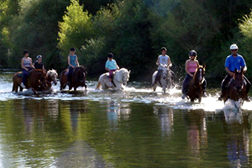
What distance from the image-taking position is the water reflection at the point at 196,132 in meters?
10.6

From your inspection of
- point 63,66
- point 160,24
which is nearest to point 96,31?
point 63,66

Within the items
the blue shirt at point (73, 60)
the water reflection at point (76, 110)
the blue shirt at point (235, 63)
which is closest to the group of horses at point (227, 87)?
the blue shirt at point (235, 63)

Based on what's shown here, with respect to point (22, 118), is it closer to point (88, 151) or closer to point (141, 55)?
point (88, 151)

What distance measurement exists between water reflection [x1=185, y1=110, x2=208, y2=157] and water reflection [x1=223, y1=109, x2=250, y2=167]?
0.48 metres

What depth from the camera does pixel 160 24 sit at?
52.6 m

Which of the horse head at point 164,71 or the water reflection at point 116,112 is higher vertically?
the horse head at point 164,71

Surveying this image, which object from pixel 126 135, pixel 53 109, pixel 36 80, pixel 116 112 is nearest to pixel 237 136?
pixel 126 135

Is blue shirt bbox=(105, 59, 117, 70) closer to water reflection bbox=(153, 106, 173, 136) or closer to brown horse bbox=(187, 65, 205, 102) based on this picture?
brown horse bbox=(187, 65, 205, 102)

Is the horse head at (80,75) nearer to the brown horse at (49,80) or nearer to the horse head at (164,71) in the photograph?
the brown horse at (49,80)

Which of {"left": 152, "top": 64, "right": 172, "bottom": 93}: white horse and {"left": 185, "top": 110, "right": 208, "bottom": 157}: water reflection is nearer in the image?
{"left": 185, "top": 110, "right": 208, "bottom": 157}: water reflection

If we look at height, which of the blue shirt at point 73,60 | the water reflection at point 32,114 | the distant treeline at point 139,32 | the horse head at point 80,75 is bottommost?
the water reflection at point 32,114

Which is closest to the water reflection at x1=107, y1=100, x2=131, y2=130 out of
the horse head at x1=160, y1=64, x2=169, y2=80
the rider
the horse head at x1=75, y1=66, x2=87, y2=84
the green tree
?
the horse head at x1=160, y1=64, x2=169, y2=80

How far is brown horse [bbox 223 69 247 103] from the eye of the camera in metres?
17.3

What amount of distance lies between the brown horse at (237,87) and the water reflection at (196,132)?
104 centimetres
